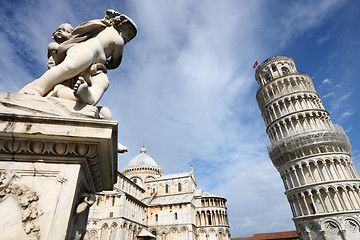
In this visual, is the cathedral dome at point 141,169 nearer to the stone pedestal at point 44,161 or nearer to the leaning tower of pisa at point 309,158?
the leaning tower of pisa at point 309,158

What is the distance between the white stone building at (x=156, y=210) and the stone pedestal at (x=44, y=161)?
22.4 m

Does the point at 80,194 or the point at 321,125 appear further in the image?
the point at 321,125

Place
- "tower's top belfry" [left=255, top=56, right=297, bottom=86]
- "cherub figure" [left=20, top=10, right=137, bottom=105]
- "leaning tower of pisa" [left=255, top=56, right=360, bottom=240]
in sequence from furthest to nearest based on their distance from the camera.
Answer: "tower's top belfry" [left=255, top=56, right=297, bottom=86]
"leaning tower of pisa" [left=255, top=56, right=360, bottom=240]
"cherub figure" [left=20, top=10, right=137, bottom=105]

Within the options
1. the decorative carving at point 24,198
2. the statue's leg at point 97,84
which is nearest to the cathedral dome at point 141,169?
the statue's leg at point 97,84

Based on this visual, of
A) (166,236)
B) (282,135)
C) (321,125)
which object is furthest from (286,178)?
(166,236)

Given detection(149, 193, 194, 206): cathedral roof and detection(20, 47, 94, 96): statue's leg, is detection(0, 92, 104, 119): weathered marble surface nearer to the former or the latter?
detection(20, 47, 94, 96): statue's leg

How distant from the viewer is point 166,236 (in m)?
34.4

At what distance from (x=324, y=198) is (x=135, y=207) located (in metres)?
26.4

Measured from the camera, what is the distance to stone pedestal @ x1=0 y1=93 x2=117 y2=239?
1.56 m

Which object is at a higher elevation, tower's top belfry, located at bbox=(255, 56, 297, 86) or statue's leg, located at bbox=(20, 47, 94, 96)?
tower's top belfry, located at bbox=(255, 56, 297, 86)

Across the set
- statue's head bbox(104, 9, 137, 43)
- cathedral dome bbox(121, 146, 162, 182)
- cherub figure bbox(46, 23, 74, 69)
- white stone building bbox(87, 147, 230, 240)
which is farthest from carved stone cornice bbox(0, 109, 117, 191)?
cathedral dome bbox(121, 146, 162, 182)

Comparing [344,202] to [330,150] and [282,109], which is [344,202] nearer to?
[330,150]

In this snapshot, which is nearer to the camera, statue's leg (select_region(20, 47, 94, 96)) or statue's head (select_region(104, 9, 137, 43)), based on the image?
statue's leg (select_region(20, 47, 94, 96))

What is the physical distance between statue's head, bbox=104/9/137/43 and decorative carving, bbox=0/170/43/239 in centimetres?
263
